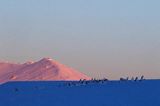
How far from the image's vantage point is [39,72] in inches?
3792

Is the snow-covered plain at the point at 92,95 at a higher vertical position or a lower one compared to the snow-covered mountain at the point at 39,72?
higher

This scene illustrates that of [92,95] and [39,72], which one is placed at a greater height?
[92,95]

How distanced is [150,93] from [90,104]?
245 centimetres

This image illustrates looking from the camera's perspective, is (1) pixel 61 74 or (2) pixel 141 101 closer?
(2) pixel 141 101

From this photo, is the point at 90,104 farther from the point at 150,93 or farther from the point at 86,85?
the point at 86,85

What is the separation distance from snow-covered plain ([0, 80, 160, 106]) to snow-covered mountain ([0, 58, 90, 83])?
198 feet

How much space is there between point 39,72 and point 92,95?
70.9 meters

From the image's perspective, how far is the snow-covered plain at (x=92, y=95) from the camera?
23725 mm

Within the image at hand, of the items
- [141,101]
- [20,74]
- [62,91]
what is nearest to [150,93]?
[141,101]

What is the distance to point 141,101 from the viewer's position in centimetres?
2319

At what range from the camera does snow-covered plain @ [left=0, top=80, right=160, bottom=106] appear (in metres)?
23.7

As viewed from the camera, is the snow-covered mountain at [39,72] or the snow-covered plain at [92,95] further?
the snow-covered mountain at [39,72]

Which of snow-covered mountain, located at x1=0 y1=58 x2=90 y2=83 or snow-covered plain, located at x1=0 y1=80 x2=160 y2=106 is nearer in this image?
snow-covered plain, located at x1=0 y1=80 x2=160 y2=106

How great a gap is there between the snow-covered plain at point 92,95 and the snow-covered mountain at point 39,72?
60.2 meters
